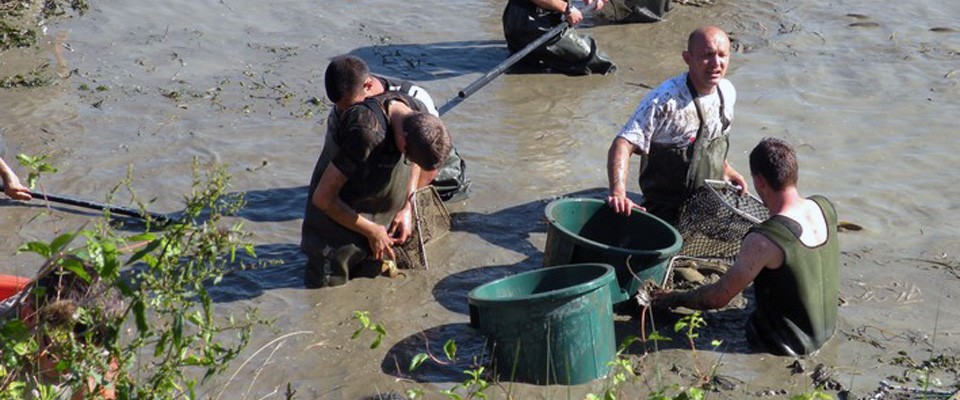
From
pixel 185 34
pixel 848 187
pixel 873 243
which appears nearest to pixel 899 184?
pixel 848 187

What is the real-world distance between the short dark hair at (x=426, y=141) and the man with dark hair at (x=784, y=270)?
4.37ft

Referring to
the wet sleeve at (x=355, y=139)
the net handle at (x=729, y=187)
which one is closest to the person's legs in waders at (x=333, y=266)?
the wet sleeve at (x=355, y=139)

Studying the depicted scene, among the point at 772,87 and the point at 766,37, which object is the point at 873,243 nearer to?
the point at 772,87

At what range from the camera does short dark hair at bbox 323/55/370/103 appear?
6.83 m

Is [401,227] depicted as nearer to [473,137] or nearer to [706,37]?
[706,37]

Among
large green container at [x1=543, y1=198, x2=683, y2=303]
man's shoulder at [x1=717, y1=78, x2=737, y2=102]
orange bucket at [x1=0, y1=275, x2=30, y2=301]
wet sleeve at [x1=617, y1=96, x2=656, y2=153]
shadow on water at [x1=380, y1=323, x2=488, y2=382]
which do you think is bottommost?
shadow on water at [x1=380, y1=323, x2=488, y2=382]

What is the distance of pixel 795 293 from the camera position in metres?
5.87

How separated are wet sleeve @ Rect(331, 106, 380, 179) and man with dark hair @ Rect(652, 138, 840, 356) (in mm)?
1692

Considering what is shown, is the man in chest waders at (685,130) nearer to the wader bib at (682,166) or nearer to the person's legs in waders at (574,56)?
the wader bib at (682,166)

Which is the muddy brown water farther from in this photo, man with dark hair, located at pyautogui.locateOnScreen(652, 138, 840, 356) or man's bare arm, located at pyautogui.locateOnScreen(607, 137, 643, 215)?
man's bare arm, located at pyautogui.locateOnScreen(607, 137, 643, 215)

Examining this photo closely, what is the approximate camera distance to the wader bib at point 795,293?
5801 mm

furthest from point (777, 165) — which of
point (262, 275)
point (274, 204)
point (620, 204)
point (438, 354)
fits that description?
point (274, 204)

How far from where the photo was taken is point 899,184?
26.8ft

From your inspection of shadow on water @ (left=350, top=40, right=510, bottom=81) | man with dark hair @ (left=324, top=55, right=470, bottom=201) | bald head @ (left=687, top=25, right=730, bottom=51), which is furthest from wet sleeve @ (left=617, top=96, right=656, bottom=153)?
shadow on water @ (left=350, top=40, right=510, bottom=81)
